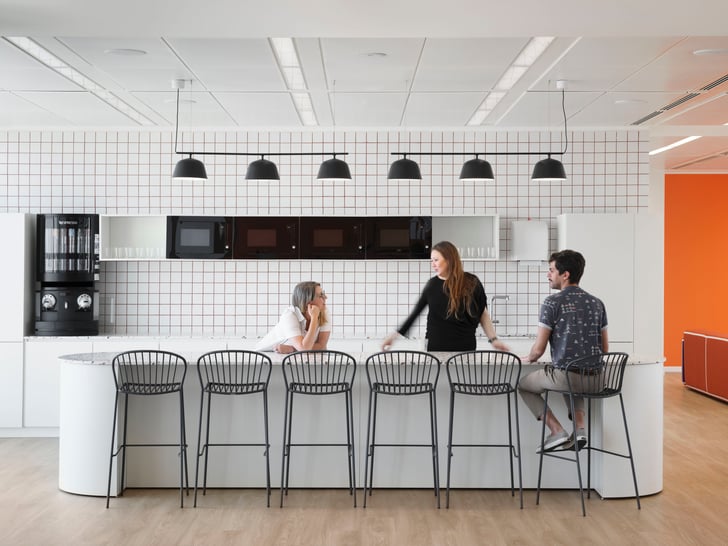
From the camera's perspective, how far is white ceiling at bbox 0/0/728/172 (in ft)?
12.6

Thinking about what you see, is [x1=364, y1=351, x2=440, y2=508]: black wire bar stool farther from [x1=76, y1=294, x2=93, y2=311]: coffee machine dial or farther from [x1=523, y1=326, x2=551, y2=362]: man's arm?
[x1=76, y1=294, x2=93, y2=311]: coffee machine dial

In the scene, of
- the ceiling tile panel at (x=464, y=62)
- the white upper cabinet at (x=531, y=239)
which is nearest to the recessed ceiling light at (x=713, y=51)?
the ceiling tile panel at (x=464, y=62)

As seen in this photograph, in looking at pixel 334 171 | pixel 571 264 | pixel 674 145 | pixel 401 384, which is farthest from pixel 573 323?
pixel 674 145

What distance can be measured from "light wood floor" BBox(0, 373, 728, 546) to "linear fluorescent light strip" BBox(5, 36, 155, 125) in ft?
9.27

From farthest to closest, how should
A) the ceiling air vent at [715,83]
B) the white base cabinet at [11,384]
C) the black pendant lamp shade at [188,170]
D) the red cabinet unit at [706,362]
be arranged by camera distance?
1. the red cabinet unit at [706,362]
2. the white base cabinet at [11,384]
3. the black pendant lamp shade at [188,170]
4. the ceiling air vent at [715,83]

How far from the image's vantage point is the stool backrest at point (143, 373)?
4855mm

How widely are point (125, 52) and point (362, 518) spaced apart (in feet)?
10.5

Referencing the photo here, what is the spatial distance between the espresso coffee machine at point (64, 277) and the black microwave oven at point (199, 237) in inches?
29.2

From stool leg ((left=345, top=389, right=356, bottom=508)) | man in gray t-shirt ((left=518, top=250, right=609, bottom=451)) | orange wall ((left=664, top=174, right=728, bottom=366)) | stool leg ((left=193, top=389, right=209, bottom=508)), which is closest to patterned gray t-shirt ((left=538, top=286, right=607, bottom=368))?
man in gray t-shirt ((left=518, top=250, right=609, bottom=451))

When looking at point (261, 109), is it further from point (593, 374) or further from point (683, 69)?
point (593, 374)

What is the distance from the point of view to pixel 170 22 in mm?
3986

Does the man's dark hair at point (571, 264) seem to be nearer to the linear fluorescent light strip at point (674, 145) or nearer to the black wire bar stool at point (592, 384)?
the black wire bar stool at point (592, 384)

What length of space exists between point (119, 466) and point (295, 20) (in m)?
3.01

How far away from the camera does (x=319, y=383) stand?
4.96 metres
